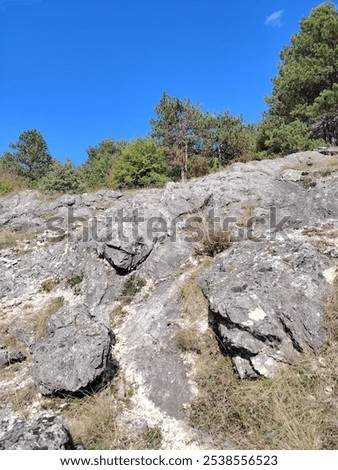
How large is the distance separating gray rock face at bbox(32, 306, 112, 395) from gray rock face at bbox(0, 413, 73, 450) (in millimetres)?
816

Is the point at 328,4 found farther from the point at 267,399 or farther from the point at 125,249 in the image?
the point at 267,399

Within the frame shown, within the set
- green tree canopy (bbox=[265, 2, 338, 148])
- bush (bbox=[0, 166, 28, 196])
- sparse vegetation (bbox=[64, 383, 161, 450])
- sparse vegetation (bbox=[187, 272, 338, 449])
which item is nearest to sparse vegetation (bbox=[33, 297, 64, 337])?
sparse vegetation (bbox=[64, 383, 161, 450])

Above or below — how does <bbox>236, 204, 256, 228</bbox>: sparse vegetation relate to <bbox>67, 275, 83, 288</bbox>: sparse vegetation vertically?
above

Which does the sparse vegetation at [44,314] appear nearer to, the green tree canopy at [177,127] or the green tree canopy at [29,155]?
the green tree canopy at [177,127]

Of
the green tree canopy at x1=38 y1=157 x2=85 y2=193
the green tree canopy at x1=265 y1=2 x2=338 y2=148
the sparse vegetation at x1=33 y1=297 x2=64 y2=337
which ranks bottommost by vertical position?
the sparse vegetation at x1=33 y1=297 x2=64 y2=337

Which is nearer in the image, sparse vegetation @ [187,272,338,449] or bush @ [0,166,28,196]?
sparse vegetation @ [187,272,338,449]

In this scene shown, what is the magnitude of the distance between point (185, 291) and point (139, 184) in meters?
9.69

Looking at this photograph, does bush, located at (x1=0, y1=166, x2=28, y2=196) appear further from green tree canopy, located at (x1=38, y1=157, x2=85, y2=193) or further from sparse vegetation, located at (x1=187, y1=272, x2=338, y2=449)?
sparse vegetation, located at (x1=187, y1=272, x2=338, y2=449)

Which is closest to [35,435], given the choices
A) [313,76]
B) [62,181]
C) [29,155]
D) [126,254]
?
[126,254]

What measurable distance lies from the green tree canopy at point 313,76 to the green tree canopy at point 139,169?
7.37 meters

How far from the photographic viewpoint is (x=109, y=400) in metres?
4.34

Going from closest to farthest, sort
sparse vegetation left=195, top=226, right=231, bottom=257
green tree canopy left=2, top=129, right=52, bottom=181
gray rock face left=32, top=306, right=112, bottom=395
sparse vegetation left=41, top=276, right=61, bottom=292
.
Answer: gray rock face left=32, top=306, right=112, bottom=395, sparse vegetation left=195, top=226, right=231, bottom=257, sparse vegetation left=41, top=276, right=61, bottom=292, green tree canopy left=2, top=129, right=52, bottom=181

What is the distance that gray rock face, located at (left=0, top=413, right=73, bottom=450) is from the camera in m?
3.29

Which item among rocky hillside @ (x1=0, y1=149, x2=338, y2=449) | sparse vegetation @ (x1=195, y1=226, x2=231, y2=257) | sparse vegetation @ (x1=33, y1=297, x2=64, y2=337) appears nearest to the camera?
rocky hillside @ (x1=0, y1=149, x2=338, y2=449)
